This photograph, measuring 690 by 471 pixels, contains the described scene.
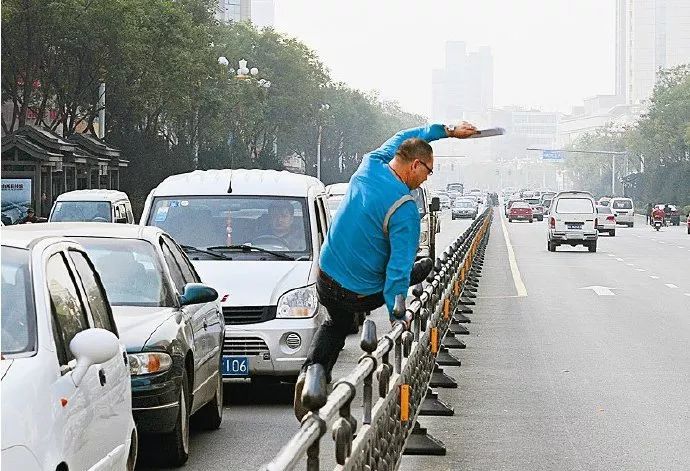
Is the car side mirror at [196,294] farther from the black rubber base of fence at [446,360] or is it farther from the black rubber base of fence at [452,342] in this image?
the black rubber base of fence at [452,342]

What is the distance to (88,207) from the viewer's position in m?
33.8

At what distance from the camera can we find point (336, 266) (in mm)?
8555

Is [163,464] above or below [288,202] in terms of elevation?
below

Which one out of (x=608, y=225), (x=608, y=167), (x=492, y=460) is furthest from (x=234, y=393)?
(x=608, y=167)

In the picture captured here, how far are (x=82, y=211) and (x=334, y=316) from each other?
2593 cm

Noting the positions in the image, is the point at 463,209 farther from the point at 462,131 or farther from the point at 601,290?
the point at 462,131

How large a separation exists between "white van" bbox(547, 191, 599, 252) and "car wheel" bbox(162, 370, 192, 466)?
138 feet

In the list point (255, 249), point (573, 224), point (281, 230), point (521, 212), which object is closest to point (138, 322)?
point (255, 249)

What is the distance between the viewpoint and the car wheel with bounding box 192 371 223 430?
37.4 feet

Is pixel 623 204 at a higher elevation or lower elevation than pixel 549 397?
higher

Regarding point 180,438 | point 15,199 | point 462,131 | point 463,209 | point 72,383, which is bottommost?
point 180,438

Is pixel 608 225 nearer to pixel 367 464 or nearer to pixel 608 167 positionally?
pixel 367 464

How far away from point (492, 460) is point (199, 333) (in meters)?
2.20

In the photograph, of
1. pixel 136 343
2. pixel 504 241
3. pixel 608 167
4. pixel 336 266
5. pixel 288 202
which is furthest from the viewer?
pixel 608 167
